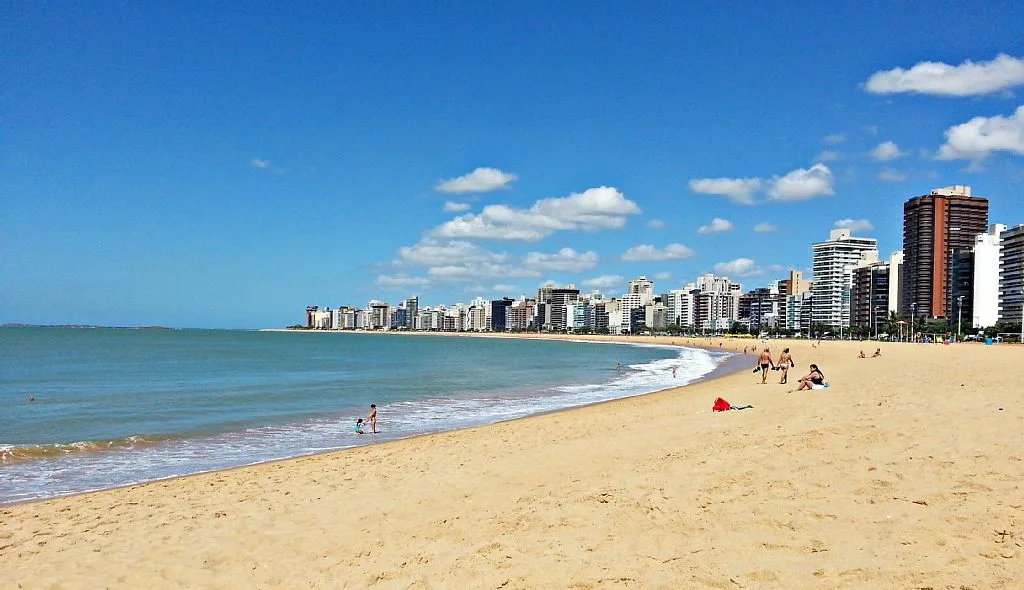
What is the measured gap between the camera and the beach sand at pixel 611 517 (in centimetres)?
522

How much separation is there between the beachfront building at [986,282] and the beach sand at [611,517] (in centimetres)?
12357

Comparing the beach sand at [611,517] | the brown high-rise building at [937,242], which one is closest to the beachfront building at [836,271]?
the brown high-rise building at [937,242]

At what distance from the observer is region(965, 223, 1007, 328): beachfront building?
4473 inches

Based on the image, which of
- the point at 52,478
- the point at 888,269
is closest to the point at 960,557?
the point at 52,478

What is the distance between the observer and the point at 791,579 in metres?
4.82

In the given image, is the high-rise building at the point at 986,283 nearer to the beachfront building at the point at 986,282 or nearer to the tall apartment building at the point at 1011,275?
the beachfront building at the point at 986,282

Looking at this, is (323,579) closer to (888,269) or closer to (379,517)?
(379,517)

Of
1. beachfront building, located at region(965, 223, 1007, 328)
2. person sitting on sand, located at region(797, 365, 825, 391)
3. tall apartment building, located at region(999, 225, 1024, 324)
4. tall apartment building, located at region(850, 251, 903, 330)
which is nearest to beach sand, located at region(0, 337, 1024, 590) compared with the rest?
person sitting on sand, located at region(797, 365, 825, 391)

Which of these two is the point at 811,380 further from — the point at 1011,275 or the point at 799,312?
the point at 799,312

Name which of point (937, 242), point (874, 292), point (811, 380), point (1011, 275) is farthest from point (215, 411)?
point (874, 292)

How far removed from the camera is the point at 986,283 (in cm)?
11481

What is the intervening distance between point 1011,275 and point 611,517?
410ft

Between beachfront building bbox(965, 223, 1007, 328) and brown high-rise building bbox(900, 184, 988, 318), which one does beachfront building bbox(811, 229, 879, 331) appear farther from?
beachfront building bbox(965, 223, 1007, 328)

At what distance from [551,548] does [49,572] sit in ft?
16.5
